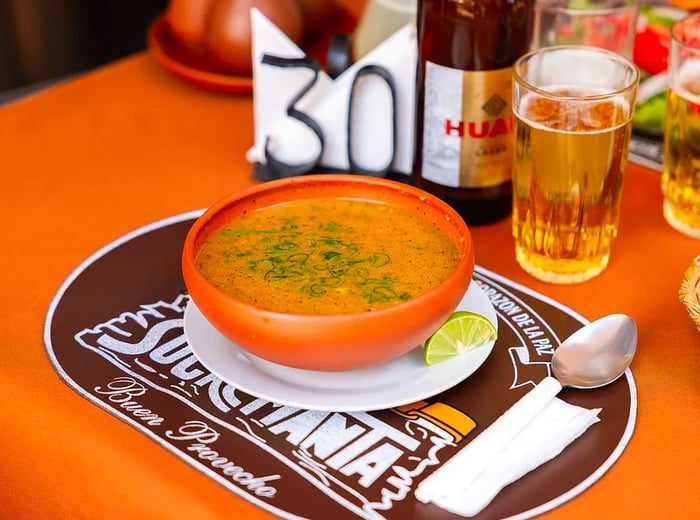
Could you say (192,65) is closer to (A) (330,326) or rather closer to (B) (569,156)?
(B) (569,156)

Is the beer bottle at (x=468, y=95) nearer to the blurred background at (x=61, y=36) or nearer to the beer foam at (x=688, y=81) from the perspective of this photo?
the beer foam at (x=688, y=81)

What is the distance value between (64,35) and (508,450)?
2351 millimetres

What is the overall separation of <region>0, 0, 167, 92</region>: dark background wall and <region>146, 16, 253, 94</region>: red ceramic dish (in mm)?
1207

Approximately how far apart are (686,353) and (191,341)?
497 millimetres

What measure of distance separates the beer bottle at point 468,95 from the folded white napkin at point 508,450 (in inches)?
14.6

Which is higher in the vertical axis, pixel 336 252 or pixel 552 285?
pixel 336 252

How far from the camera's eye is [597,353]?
0.95m

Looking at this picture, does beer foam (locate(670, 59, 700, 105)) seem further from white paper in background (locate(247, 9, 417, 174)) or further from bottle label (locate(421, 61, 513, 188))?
white paper in background (locate(247, 9, 417, 174))

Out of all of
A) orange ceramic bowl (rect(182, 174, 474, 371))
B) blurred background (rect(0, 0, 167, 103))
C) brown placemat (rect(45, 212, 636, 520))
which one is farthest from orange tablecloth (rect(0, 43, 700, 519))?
blurred background (rect(0, 0, 167, 103))

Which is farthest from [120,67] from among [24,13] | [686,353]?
[24,13]

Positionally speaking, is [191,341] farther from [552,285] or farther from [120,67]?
[120,67]

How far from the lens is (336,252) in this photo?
0.98 m

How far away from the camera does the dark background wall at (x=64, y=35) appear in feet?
8.92

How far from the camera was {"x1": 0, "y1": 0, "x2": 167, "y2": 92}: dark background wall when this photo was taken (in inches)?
107
